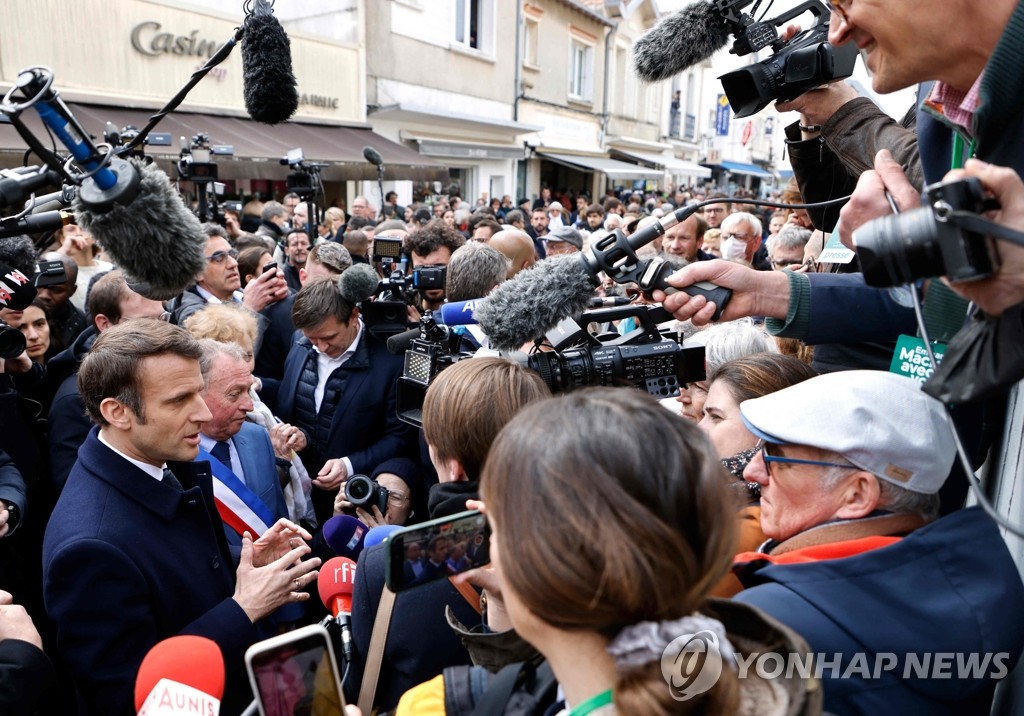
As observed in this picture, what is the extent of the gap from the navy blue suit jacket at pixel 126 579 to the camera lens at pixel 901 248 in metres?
1.88

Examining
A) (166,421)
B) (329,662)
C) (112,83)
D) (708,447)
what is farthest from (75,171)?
(112,83)

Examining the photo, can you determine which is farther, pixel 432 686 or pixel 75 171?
pixel 75 171

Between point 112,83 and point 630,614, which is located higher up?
point 112,83

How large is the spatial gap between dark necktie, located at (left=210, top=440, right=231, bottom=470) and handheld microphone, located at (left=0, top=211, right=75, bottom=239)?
3.77 ft

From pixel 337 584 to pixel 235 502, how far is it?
89 centimetres

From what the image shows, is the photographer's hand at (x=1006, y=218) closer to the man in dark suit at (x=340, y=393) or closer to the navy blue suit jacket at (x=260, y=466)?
the navy blue suit jacket at (x=260, y=466)

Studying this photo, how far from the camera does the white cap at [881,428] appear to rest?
1.45 metres

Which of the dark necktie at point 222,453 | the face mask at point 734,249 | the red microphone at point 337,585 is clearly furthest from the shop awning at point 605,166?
the red microphone at point 337,585

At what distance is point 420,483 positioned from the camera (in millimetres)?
3309

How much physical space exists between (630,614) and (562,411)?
268 mm

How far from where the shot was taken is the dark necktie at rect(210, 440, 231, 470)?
2.86m

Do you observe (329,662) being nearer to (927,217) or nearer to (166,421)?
(927,217)

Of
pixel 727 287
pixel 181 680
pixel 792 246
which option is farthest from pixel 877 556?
pixel 792 246

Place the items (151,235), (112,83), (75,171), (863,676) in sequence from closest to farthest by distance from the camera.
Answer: (863,676)
(75,171)
(151,235)
(112,83)
